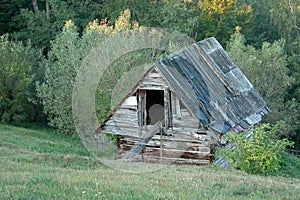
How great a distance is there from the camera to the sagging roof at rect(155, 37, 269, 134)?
18.2m

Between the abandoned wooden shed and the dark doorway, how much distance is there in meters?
0.10

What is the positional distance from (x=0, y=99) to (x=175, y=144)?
663 inches

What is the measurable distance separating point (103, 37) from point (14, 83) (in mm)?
6549

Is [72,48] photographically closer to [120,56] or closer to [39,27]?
[120,56]

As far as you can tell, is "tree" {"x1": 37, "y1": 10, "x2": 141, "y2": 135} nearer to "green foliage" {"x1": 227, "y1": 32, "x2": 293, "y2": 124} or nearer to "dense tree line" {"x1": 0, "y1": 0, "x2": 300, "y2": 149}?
"dense tree line" {"x1": 0, "y1": 0, "x2": 300, "y2": 149}

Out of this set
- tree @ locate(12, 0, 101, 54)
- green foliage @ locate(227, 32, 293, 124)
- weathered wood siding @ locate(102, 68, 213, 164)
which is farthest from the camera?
tree @ locate(12, 0, 101, 54)

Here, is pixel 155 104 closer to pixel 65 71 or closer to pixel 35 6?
pixel 65 71

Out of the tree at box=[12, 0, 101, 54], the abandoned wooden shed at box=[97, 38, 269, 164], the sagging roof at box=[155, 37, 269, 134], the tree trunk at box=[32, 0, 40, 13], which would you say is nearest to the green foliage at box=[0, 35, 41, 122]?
the tree at box=[12, 0, 101, 54]

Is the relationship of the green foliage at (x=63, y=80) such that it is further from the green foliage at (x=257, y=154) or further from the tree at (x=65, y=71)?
the green foliage at (x=257, y=154)

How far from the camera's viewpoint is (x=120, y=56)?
104ft

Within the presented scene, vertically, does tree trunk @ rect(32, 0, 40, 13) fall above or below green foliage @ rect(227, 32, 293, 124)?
above

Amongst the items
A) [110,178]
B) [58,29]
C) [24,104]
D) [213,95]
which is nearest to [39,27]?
[58,29]

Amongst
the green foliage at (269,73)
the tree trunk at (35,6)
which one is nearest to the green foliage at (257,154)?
the green foliage at (269,73)

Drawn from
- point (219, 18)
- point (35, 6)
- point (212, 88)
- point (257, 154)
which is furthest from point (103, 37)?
point (257, 154)
